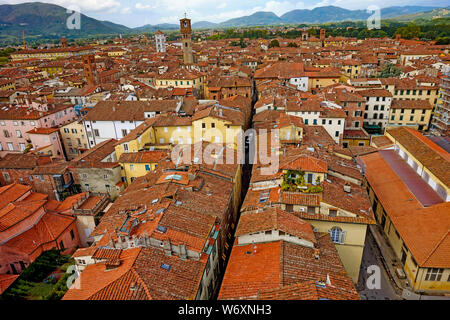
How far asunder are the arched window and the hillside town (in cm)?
11

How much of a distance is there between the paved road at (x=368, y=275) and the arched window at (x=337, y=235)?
4.27m

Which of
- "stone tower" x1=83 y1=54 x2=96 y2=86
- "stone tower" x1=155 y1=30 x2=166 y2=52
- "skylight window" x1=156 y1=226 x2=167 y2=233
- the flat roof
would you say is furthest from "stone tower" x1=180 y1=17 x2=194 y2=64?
"skylight window" x1=156 y1=226 x2=167 y2=233

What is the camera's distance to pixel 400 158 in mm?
35250

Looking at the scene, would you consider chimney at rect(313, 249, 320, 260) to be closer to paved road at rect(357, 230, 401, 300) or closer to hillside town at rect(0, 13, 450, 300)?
hillside town at rect(0, 13, 450, 300)

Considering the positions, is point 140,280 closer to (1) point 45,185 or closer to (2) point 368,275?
(2) point 368,275

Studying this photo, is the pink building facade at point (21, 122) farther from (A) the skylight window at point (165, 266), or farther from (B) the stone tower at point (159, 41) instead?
(B) the stone tower at point (159, 41)

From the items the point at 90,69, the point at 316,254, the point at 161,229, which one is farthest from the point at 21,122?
the point at 316,254

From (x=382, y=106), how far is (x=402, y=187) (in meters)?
29.5

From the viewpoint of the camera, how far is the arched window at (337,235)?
68.8ft

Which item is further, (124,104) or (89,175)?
(124,104)
